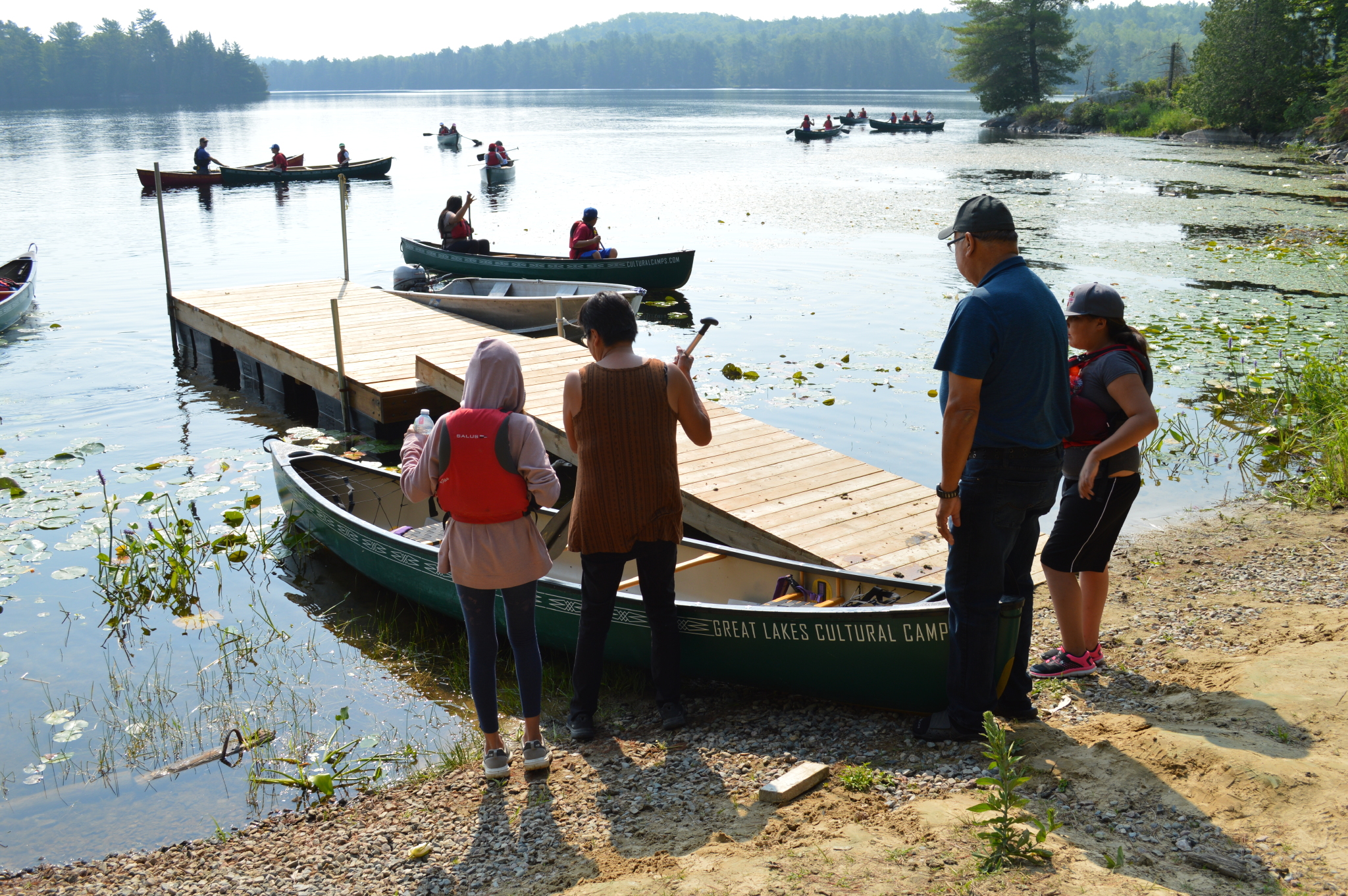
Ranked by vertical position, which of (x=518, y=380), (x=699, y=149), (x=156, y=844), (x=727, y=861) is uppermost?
(x=699, y=149)

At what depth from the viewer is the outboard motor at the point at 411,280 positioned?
55.5 feet

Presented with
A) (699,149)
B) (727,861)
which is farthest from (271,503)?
(699,149)

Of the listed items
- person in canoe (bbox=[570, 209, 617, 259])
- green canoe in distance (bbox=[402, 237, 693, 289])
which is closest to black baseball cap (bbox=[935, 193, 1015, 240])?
green canoe in distance (bbox=[402, 237, 693, 289])

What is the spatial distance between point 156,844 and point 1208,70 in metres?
59.8

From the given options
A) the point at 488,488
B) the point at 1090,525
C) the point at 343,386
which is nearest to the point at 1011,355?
the point at 1090,525

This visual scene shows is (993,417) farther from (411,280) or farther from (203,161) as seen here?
(203,161)

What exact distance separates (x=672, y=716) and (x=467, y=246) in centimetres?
1448

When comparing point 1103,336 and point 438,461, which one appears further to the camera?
point 1103,336

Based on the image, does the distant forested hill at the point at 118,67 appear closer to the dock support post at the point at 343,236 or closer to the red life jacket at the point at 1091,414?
the dock support post at the point at 343,236

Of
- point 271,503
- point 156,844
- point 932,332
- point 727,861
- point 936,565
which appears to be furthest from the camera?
point 932,332

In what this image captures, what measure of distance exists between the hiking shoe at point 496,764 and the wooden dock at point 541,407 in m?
2.58

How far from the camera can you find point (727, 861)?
331 centimetres

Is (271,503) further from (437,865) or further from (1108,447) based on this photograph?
(1108,447)

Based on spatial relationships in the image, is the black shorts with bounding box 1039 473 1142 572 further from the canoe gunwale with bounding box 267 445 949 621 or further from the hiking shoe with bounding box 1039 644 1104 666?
the canoe gunwale with bounding box 267 445 949 621
